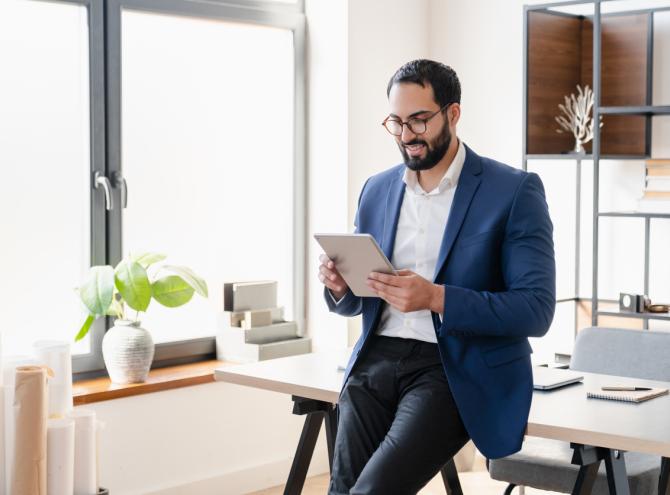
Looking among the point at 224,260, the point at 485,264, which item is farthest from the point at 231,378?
the point at 224,260

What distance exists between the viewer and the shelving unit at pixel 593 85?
4324mm

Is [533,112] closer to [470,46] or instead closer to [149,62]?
[470,46]

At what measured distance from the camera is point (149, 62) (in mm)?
4211

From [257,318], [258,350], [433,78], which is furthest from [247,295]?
[433,78]

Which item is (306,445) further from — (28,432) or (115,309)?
(115,309)

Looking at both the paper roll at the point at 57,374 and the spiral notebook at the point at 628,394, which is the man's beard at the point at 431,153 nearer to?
the spiral notebook at the point at 628,394

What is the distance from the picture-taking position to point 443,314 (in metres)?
2.25

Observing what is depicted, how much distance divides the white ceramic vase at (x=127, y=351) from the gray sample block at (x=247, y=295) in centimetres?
54

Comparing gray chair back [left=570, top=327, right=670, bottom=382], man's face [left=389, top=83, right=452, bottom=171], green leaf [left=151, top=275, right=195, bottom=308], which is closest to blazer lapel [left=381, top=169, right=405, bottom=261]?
man's face [left=389, top=83, right=452, bottom=171]

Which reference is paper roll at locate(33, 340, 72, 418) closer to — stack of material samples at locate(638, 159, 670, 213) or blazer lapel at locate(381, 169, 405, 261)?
blazer lapel at locate(381, 169, 405, 261)

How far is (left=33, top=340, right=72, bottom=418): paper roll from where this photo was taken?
3.41 metres

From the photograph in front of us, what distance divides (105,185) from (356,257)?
190 cm

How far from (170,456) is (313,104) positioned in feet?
5.74

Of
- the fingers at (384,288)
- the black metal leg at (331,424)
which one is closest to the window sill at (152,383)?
the black metal leg at (331,424)
